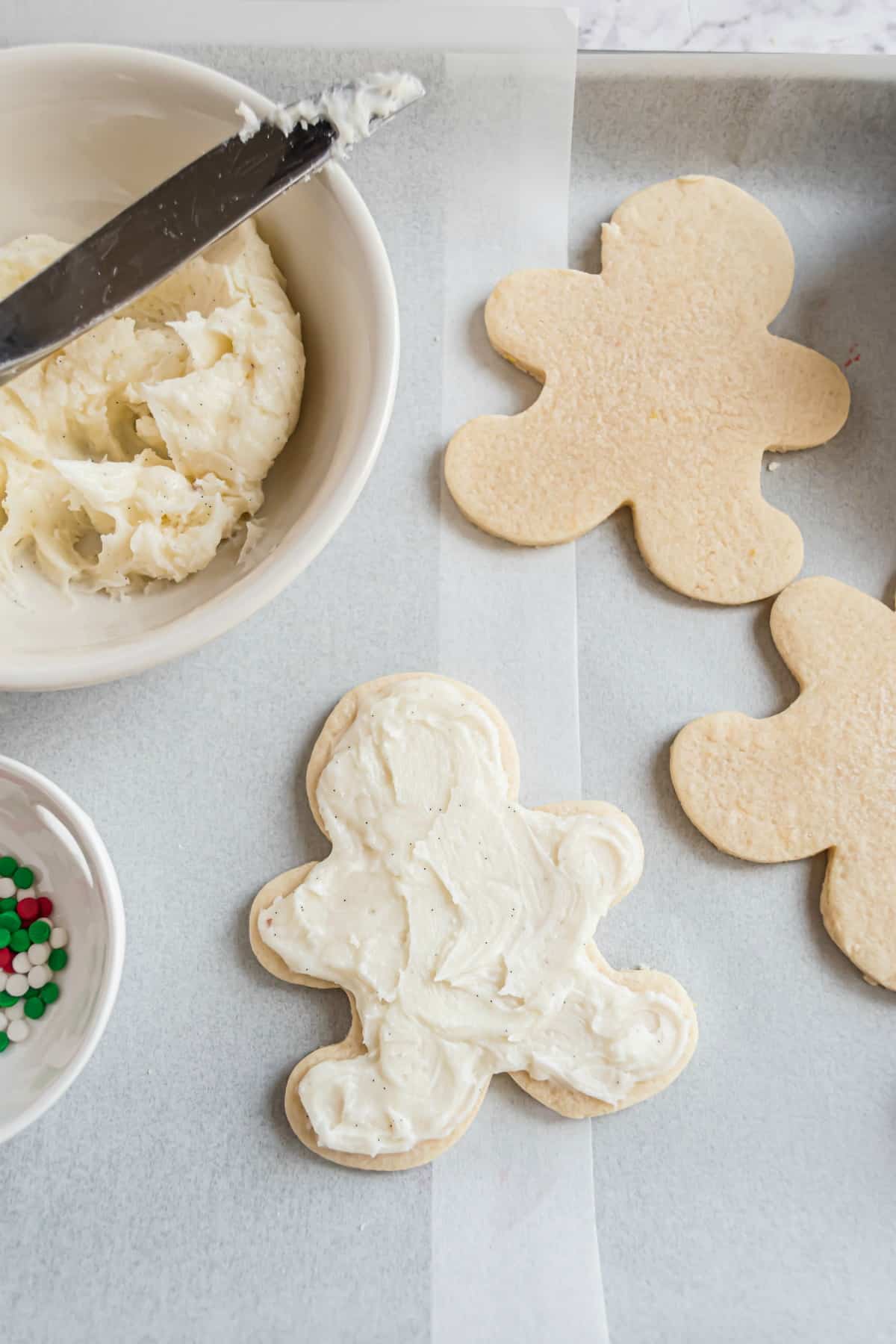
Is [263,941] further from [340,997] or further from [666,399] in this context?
[666,399]

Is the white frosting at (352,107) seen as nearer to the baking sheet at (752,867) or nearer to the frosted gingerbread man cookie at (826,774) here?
the baking sheet at (752,867)

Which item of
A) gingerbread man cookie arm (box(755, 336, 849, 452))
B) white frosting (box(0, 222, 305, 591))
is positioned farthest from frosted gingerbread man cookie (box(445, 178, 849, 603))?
white frosting (box(0, 222, 305, 591))

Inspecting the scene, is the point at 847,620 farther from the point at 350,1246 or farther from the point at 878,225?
the point at 350,1246

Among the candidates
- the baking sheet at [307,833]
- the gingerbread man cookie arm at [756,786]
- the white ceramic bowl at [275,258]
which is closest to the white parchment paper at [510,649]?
the baking sheet at [307,833]

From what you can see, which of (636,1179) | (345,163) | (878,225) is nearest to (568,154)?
(345,163)

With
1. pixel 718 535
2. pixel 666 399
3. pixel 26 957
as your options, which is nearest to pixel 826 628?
pixel 718 535
